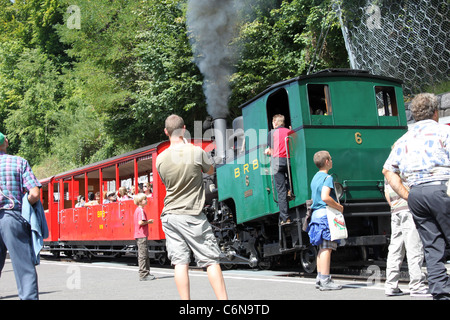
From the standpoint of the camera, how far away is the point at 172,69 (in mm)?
19281

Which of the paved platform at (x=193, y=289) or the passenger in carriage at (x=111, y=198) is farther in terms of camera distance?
the passenger in carriage at (x=111, y=198)

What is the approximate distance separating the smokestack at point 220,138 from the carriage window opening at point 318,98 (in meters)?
2.55

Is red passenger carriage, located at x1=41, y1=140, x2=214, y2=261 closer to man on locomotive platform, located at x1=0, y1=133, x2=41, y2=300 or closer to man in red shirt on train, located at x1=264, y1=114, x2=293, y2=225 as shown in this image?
man in red shirt on train, located at x1=264, y1=114, x2=293, y2=225

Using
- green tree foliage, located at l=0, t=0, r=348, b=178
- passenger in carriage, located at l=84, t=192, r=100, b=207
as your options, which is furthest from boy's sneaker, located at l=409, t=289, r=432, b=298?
passenger in carriage, located at l=84, t=192, r=100, b=207

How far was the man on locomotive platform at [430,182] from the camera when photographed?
4.79 metres

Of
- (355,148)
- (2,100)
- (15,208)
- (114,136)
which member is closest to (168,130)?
(15,208)

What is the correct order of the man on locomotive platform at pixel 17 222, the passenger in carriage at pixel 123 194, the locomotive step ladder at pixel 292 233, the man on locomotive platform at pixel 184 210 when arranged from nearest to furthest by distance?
the man on locomotive platform at pixel 184 210, the man on locomotive platform at pixel 17 222, the locomotive step ladder at pixel 292 233, the passenger in carriage at pixel 123 194

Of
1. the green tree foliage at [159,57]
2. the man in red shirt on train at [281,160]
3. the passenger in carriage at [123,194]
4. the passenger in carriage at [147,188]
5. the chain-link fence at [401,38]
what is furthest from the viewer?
the green tree foliage at [159,57]

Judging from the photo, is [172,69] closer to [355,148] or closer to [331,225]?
[355,148]

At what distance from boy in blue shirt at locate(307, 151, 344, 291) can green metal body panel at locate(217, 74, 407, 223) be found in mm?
1554

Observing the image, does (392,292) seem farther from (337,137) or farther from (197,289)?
(337,137)

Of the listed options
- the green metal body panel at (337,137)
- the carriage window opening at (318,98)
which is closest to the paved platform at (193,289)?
the green metal body panel at (337,137)

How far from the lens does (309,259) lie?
9484 mm

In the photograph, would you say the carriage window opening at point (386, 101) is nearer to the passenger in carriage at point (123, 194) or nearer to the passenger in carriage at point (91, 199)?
the passenger in carriage at point (123, 194)
